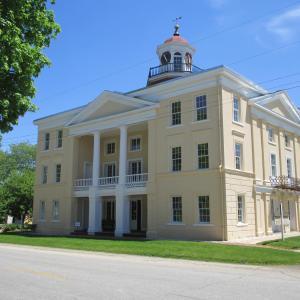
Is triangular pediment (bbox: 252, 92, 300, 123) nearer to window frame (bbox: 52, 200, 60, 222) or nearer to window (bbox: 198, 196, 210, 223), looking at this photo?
window (bbox: 198, 196, 210, 223)

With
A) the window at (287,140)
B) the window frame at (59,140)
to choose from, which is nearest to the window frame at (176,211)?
the window at (287,140)

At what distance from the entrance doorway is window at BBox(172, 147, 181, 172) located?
19.7 feet

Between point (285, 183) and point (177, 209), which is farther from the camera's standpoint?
point (285, 183)

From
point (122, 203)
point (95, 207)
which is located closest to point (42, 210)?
point (95, 207)

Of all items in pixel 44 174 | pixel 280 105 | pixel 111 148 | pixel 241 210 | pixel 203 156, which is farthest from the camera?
pixel 44 174

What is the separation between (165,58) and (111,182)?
13.1m

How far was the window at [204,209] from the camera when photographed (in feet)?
85.6

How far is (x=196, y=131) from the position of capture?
27344 millimetres

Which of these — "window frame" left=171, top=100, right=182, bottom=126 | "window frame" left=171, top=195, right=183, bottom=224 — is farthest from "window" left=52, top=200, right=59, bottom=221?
"window frame" left=171, top=100, right=182, bottom=126

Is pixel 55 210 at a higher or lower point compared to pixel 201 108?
lower

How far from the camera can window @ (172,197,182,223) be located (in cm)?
2748

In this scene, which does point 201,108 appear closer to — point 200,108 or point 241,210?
point 200,108

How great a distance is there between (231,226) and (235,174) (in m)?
3.46

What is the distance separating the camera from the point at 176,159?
92.7 ft
